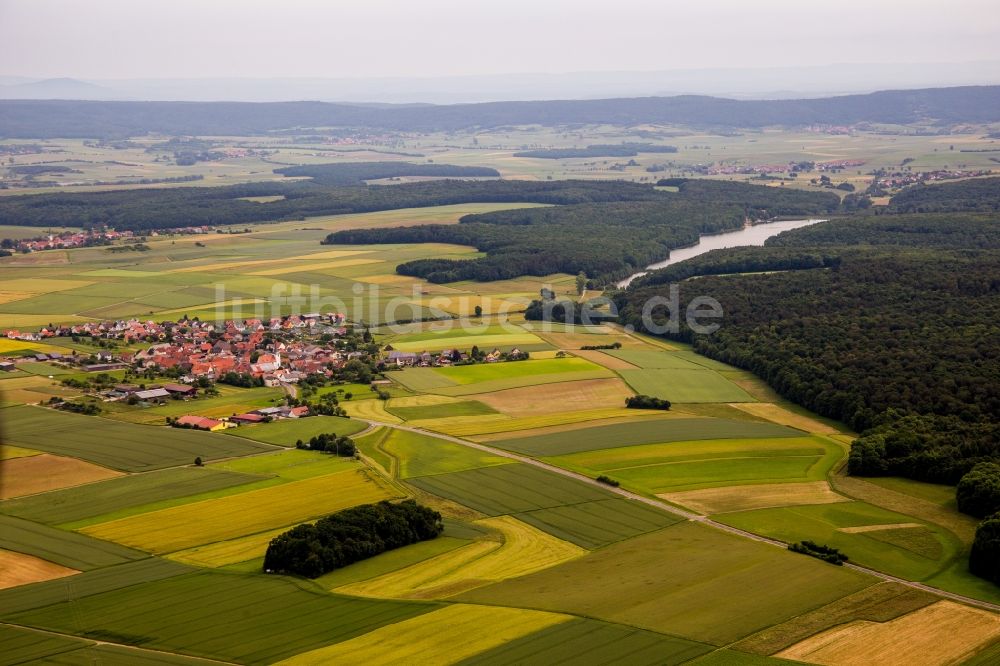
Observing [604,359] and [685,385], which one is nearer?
[685,385]

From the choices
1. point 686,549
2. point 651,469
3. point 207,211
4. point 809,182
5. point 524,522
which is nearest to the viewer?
point 686,549

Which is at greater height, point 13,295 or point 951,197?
point 951,197

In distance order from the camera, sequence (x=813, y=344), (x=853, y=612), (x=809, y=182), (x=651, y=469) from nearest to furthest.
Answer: (x=853, y=612) < (x=651, y=469) < (x=813, y=344) < (x=809, y=182)

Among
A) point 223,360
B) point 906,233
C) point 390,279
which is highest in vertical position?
point 906,233

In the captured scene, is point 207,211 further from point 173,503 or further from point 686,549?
point 686,549

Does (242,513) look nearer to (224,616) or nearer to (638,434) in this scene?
(224,616)

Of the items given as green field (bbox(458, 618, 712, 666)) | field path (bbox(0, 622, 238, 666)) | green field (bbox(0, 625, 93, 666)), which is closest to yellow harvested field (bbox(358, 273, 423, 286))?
field path (bbox(0, 622, 238, 666))

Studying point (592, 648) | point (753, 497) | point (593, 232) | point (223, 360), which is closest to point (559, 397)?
point (753, 497)

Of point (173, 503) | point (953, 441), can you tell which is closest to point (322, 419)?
point (173, 503)
